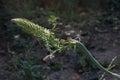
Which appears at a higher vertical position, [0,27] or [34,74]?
[0,27]

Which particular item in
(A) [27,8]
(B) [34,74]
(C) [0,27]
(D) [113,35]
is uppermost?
(A) [27,8]

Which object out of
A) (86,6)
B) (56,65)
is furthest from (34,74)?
(86,6)

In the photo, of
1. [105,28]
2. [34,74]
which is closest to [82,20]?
[105,28]

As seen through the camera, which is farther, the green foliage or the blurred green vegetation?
the blurred green vegetation

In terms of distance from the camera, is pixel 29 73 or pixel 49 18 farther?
pixel 49 18

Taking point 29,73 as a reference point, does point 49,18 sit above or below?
above

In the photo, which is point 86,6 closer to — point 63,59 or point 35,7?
point 35,7

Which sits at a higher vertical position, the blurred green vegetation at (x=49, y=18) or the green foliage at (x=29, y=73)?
the blurred green vegetation at (x=49, y=18)

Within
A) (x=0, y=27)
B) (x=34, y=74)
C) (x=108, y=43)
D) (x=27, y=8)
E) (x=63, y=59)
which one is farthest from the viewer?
(x=27, y=8)

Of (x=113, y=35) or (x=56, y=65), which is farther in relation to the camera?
(x=113, y=35)

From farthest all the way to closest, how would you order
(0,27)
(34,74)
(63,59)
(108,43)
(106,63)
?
(0,27), (108,43), (63,59), (106,63), (34,74)

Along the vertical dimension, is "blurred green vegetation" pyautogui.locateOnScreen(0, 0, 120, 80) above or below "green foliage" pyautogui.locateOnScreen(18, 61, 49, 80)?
above
